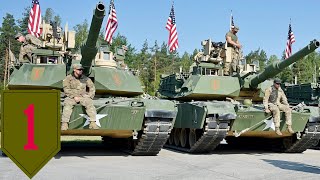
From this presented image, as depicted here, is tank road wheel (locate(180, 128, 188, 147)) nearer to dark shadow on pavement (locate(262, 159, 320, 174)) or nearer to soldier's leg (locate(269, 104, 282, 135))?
soldier's leg (locate(269, 104, 282, 135))

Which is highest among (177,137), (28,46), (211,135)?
(28,46)

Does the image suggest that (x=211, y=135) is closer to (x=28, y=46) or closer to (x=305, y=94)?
(x=28, y=46)

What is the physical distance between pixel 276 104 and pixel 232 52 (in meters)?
3.85

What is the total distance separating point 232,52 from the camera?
52.0ft

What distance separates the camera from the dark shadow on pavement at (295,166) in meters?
9.57

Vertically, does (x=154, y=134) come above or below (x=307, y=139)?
above

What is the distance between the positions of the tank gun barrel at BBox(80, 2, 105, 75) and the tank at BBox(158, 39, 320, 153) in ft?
10.9

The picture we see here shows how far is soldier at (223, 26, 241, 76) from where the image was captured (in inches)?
620

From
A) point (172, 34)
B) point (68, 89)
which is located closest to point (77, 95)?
point (68, 89)

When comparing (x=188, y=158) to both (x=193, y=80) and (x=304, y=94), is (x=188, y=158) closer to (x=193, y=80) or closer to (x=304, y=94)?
(x=193, y=80)

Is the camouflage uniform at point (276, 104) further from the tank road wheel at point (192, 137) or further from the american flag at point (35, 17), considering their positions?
the american flag at point (35, 17)

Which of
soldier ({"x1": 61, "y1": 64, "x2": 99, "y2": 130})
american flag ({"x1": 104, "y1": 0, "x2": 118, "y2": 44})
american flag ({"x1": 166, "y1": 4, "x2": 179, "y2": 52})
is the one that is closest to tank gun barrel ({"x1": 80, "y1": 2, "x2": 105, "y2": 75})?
soldier ({"x1": 61, "y1": 64, "x2": 99, "y2": 130})

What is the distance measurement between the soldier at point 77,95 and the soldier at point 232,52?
6.33 m

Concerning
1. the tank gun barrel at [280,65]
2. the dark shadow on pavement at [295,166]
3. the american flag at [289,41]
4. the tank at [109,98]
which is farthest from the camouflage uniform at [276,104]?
the american flag at [289,41]
